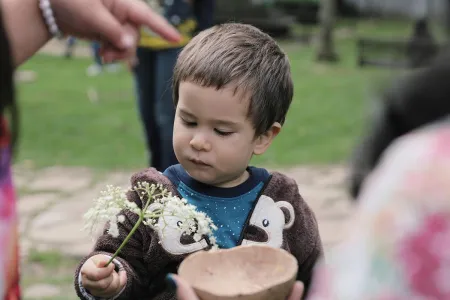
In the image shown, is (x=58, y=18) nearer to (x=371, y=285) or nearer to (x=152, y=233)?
(x=152, y=233)

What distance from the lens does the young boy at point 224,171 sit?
2062 millimetres

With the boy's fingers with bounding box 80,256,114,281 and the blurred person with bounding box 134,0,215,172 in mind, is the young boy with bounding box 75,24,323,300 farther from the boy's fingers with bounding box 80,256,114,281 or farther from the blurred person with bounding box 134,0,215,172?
the blurred person with bounding box 134,0,215,172

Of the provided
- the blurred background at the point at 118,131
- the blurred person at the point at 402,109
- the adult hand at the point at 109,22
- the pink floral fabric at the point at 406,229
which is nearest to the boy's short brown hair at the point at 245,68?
the adult hand at the point at 109,22

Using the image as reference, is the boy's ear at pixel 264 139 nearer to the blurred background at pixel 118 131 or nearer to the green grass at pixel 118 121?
the blurred background at pixel 118 131

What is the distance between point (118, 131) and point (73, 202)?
2332 millimetres

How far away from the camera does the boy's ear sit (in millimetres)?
2215

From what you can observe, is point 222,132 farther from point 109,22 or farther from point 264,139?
point 109,22

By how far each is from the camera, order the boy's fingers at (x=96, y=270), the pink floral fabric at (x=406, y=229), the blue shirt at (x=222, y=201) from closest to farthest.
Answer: the pink floral fabric at (x=406, y=229)
the boy's fingers at (x=96, y=270)
the blue shirt at (x=222, y=201)

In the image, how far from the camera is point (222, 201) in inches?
85.5

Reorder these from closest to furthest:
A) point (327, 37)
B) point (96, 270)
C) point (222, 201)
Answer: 1. point (96, 270)
2. point (222, 201)
3. point (327, 37)

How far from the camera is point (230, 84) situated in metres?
2.07

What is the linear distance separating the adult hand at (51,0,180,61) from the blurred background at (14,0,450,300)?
13.7 inches

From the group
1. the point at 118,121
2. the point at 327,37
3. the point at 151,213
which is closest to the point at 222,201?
the point at 151,213

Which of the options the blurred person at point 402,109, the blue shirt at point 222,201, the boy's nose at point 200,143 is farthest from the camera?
the blue shirt at point 222,201
